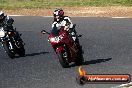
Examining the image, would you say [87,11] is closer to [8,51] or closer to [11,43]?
[11,43]

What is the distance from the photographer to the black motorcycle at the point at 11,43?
20.5m

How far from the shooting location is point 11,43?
20.8 meters

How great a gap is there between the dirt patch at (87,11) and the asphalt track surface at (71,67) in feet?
6.83

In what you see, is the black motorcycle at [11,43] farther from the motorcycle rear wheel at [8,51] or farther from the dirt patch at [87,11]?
the dirt patch at [87,11]

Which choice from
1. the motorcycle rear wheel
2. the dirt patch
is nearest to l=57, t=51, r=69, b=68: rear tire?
the motorcycle rear wheel

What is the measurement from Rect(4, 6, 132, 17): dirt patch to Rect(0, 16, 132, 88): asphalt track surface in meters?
2.08

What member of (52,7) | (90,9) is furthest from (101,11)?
(52,7)

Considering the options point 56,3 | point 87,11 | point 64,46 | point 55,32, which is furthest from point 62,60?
point 56,3

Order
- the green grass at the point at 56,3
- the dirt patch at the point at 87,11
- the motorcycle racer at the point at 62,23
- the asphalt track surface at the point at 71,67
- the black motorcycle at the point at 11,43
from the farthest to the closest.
→ the green grass at the point at 56,3 → the dirt patch at the point at 87,11 → the black motorcycle at the point at 11,43 → the motorcycle racer at the point at 62,23 → the asphalt track surface at the point at 71,67

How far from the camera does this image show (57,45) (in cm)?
1789

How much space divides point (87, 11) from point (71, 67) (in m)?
15.7

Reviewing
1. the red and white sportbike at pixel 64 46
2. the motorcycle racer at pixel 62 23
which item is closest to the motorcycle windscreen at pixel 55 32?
the red and white sportbike at pixel 64 46

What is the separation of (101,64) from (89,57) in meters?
1.61

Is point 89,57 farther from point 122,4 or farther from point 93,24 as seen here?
point 122,4
